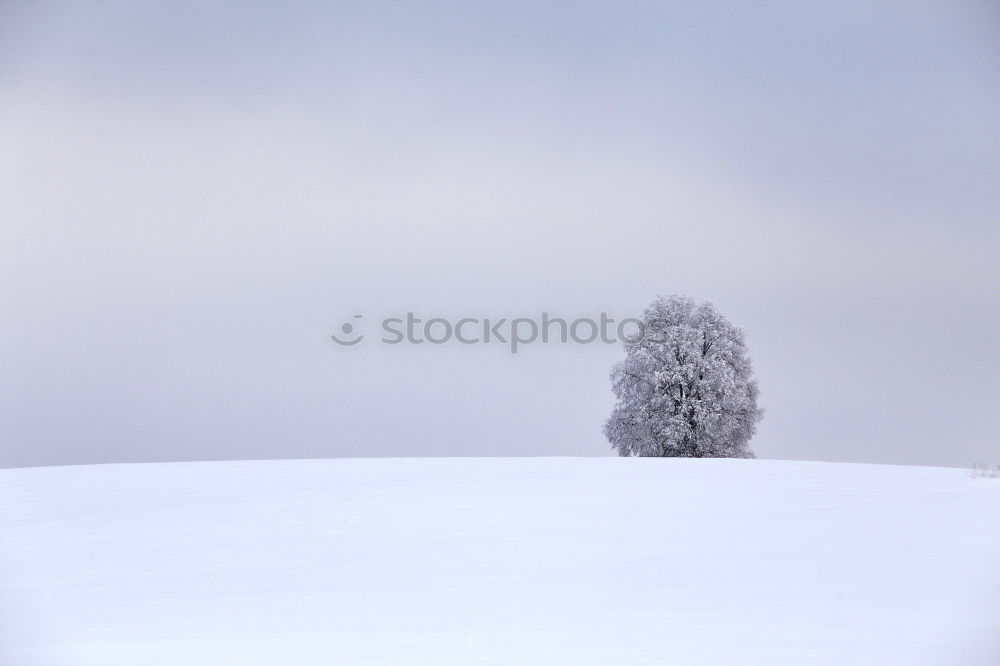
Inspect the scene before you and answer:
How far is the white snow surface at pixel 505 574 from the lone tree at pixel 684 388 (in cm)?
898

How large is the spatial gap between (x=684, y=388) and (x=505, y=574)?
14541 mm

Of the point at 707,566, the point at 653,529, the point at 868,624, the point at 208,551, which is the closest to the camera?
the point at 868,624

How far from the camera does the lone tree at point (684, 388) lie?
1983cm

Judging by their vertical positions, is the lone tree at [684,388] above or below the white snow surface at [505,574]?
above

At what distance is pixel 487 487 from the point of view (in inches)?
410

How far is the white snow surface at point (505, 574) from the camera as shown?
4.65m

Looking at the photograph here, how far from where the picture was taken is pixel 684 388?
2011 centimetres

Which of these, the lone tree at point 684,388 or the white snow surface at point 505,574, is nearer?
the white snow surface at point 505,574

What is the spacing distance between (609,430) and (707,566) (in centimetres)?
1474

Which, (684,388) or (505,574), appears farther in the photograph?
(684,388)

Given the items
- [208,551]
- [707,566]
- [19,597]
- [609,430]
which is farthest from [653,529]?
[609,430]

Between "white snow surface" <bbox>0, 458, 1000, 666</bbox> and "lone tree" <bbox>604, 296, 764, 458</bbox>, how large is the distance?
8.98 m

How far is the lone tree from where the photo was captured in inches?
781

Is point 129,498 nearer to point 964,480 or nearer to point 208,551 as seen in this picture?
point 208,551
